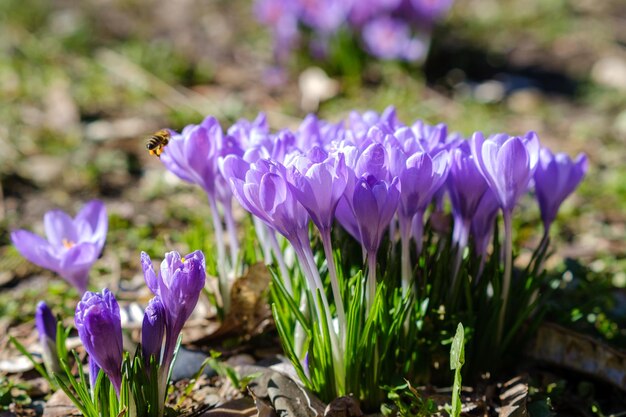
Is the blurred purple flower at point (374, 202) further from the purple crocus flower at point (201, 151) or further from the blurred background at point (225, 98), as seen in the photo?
the blurred background at point (225, 98)

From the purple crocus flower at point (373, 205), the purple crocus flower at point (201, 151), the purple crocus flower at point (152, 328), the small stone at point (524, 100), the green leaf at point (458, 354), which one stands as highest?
the small stone at point (524, 100)

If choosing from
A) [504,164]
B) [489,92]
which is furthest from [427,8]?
[504,164]

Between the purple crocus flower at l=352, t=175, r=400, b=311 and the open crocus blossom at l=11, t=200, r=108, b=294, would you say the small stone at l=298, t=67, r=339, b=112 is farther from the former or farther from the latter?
the purple crocus flower at l=352, t=175, r=400, b=311

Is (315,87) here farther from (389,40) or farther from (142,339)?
(142,339)

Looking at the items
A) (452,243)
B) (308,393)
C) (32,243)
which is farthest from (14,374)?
(452,243)

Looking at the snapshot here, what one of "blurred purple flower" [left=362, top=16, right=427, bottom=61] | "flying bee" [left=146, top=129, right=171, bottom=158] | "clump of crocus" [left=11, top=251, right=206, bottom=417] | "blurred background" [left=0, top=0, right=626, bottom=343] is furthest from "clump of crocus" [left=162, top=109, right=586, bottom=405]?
"blurred purple flower" [left=362, top=16, right=427, bottom=61]

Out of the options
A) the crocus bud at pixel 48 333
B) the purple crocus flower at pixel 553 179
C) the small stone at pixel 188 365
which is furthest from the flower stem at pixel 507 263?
the crocus bud at pixel 48 333
